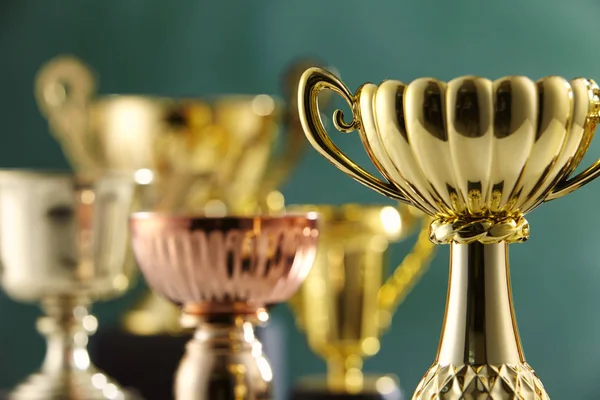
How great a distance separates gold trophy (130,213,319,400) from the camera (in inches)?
17.3

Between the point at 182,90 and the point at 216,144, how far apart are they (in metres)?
0.66

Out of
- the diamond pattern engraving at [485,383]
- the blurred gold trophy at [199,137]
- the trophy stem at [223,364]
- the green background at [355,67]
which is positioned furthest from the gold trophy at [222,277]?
the green background at [355,67]

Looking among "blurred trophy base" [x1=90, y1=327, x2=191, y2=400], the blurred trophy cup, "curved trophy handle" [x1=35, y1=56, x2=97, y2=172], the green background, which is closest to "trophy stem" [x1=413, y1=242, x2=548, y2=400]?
the blurred trophy cup

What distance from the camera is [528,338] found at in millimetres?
1490

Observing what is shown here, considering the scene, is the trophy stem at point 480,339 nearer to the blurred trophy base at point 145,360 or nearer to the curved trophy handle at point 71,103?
the blurred trophy base at point 145,360

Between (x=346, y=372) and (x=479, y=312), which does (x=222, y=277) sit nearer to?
(x=479, y=312)

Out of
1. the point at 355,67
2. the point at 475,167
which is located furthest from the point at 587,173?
the point at 355,67

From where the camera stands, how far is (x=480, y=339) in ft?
1.17

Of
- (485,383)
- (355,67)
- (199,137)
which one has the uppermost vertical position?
(355,67)

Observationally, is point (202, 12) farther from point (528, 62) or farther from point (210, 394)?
point (210, 394)

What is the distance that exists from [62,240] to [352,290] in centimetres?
27

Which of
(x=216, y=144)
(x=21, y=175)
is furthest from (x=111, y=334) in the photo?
(x=21, y=175)

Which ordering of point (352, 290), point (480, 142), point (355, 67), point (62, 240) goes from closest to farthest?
1. point (480, 142)
2. point (62, 240)
3. point (352, 290)
4. point (355, 67)

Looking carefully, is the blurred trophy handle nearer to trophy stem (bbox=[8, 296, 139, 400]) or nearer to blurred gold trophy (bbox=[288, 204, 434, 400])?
blurred gold trophy (bbox=[288, 204, 434, 400])
